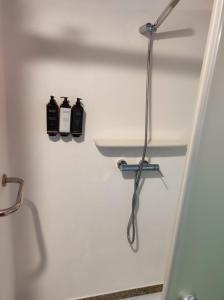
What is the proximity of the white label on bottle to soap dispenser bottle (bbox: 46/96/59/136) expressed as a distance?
0.08 ft

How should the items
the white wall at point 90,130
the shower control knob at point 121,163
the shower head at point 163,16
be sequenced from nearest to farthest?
the shower head at point 163,16
the white wall at point 90,130
the shower control knob at point 121,163

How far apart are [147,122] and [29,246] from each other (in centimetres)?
112

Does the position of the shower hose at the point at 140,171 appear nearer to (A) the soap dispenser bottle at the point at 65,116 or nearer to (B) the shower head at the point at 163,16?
(B) the shower head at the point at 163,16

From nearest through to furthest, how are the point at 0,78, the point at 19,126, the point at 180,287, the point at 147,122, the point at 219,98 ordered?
the point at 219,98 → the point at 180,287 → the point at 0,78 → the point at 19,126 → the point at 147,122

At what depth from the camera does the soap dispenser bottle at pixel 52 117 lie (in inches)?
50.3

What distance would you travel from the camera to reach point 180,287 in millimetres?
897

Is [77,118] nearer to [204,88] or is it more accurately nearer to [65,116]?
[65,116]

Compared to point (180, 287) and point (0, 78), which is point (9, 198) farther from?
point (180, 287)

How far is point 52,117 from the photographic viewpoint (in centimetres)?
129

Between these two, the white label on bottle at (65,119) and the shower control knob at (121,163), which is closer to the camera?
the white label on bottle at (65,119)

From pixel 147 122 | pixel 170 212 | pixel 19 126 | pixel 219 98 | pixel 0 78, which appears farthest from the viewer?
pixel 170 212

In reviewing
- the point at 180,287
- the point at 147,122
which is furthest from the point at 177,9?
the point at 180,287

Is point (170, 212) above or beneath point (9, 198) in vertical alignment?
beneath

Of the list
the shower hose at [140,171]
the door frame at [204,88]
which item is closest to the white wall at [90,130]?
the shower hose at [140,171]
